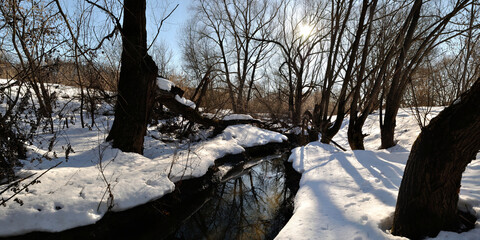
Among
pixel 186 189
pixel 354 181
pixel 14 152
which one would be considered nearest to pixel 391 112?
pixel 354 181

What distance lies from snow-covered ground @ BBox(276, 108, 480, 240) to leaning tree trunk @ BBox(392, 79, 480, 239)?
15 cm

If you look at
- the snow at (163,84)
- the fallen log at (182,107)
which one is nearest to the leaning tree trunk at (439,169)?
the snow at (163,84)

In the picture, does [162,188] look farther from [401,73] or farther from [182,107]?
[401,73]

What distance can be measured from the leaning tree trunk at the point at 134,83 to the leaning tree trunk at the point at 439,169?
4532mm

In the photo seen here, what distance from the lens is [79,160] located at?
4.22 metres

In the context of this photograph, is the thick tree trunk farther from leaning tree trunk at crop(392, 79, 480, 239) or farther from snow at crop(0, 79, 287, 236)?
leaning tree trunk at crop(392, 79, 480, 239)

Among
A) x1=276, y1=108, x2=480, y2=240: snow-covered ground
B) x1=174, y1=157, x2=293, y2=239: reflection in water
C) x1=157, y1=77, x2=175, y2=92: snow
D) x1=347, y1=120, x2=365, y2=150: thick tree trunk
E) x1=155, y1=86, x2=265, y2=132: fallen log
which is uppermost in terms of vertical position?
x1=157, y1=77, x2=175, y2=92: snow

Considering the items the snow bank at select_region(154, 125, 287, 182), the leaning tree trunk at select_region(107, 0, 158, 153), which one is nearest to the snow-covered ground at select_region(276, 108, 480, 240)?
the snow bank at select_region(154, 125, 287, 182)

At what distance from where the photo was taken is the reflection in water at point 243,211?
380 centimetres

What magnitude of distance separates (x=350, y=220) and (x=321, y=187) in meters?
1.40

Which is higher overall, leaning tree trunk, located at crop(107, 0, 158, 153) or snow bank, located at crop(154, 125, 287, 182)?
leaning tree trunk, located at crop(107, 0, 158, 153)

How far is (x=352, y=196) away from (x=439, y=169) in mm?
1688

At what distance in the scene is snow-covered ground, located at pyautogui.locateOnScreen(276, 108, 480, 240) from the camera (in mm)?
2404

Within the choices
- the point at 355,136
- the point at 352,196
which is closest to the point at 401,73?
the point at 355,136
